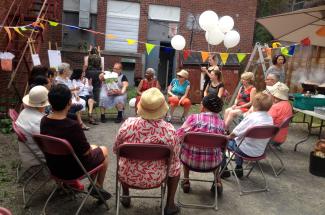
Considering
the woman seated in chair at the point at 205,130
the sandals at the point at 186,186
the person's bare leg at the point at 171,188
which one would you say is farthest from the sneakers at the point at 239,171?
the person's bare leg at the point at 171,188

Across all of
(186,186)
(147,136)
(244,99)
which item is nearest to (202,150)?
(186,186)

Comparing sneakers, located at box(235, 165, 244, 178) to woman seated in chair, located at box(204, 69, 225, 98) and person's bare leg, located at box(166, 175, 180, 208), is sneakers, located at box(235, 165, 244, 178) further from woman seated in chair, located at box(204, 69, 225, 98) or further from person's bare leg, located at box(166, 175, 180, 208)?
woman seated in chair, located at box(204, 69, 225, 98)

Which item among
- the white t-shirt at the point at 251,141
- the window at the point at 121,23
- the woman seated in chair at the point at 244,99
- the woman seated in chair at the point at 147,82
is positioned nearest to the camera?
the white t-shirt at the point at 251,141

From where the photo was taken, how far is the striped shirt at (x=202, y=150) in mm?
3605

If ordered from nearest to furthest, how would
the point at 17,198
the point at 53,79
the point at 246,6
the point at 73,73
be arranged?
the point at 17,198, the point at 53,79, the point at 73,73, the point at 246,6

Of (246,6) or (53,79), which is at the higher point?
(246,6)

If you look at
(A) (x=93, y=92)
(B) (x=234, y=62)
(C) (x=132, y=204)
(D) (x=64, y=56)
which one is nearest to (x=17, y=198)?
(C) (x=132, y=204)

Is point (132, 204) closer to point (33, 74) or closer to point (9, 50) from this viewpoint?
point (33, 74)

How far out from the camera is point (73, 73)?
6.83 metres

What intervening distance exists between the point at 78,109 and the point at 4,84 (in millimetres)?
2526

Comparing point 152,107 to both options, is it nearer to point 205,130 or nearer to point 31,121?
point 205,130

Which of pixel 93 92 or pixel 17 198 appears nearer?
pixel 17 198

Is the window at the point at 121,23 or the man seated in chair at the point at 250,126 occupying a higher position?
the window at the point at 121,23

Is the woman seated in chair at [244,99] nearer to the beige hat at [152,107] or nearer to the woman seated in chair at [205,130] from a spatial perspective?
the woman seated in chair at [205,130]
